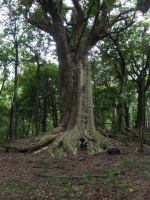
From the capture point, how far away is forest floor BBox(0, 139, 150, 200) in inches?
202

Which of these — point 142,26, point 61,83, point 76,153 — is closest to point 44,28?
point 61,83

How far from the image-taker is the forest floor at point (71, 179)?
5125 millimetres

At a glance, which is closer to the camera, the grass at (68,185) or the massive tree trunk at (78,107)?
the grass at (68,185)

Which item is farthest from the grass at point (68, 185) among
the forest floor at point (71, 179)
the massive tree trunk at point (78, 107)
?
the massive tree trunk at point (78, 107)

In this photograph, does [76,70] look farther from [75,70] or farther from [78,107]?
[78,107]

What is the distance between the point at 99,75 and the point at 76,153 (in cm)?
1559

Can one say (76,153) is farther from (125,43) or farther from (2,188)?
(125,43)

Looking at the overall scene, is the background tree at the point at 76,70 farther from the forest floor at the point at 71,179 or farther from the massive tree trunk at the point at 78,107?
the forest floor at the point at 71,179

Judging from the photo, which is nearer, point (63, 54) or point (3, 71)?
point (63, 54)

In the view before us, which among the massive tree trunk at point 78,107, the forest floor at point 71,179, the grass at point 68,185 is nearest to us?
the forest floor at point 71,179

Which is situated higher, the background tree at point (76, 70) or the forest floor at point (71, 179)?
the background tree at point (76, 70)

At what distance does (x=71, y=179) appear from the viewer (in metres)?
6.45

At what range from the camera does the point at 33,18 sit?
12.9m

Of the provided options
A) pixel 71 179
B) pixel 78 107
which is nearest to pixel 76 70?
pixel 78 107
